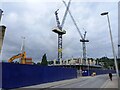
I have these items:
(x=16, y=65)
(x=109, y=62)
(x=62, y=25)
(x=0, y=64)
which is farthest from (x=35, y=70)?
(x=109, y=62)

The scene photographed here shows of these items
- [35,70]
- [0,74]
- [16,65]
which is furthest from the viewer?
[35,70]

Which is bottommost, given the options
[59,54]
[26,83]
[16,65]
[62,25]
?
[26,83]

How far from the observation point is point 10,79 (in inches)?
979

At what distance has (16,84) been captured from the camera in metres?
26.3

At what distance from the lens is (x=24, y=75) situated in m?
28.9

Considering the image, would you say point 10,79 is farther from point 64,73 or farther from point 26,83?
point 64,73

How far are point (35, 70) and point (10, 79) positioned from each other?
8.24 metres

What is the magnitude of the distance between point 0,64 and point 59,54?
120094 mm

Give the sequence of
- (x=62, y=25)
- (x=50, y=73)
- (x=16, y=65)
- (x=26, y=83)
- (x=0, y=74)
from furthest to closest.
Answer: (x=62, y=25) → (x=50, y=73) → (x=26, y=83) → (x=16, y=65) → (x=0, y=74)

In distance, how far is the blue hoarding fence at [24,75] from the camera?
79.4 ft

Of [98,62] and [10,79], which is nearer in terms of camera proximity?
[10,79]

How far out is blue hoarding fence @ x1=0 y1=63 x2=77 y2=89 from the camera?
2419 centimetres

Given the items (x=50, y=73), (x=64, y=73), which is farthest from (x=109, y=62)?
(x=50, y=73)

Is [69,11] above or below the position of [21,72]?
above
